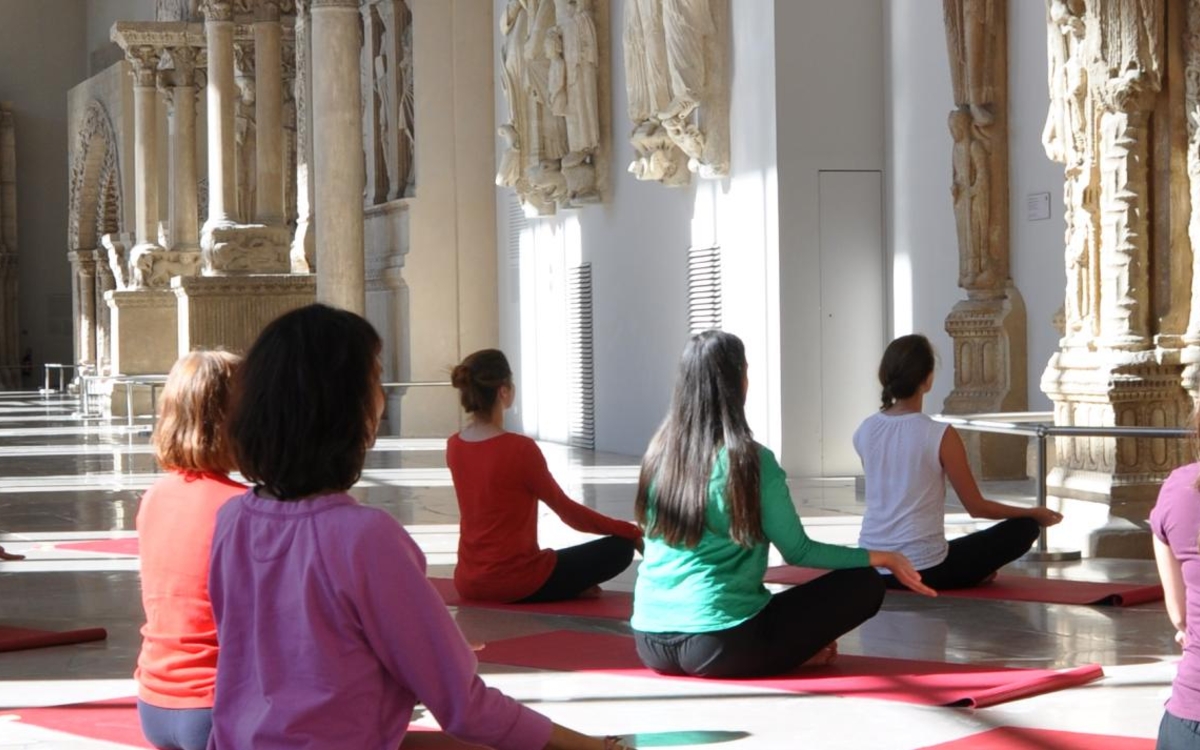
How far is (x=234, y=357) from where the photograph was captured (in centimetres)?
466

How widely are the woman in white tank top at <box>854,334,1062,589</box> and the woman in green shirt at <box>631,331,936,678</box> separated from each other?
183cm

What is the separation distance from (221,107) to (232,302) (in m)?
3.33

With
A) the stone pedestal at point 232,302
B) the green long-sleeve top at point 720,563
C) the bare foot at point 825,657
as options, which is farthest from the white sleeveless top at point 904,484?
the stone pedestal at point 232,302

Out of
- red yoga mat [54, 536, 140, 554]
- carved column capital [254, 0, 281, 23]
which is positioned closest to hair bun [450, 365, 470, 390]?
red yoga mat [54, 536, 140, 554]

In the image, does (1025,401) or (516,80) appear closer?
(1025,401)

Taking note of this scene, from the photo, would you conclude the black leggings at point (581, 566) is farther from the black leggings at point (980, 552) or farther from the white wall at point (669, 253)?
the white wall at point (669, 253)

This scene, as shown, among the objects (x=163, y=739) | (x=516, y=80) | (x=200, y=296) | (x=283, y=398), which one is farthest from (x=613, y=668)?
(x=200, y=296)

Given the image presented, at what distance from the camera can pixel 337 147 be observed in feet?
69.6

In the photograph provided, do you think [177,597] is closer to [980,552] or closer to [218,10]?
[980,552]

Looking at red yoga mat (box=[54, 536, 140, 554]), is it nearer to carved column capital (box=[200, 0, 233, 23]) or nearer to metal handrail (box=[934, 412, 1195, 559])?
metal handrail (box=[934, 412, 1195, 559])

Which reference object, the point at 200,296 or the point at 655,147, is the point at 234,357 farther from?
the point at 200,296

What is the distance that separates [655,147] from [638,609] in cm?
1206

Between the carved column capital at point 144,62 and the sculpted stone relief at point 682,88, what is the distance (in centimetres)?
1712

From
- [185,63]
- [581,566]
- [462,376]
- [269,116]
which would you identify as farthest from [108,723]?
[185,63]
